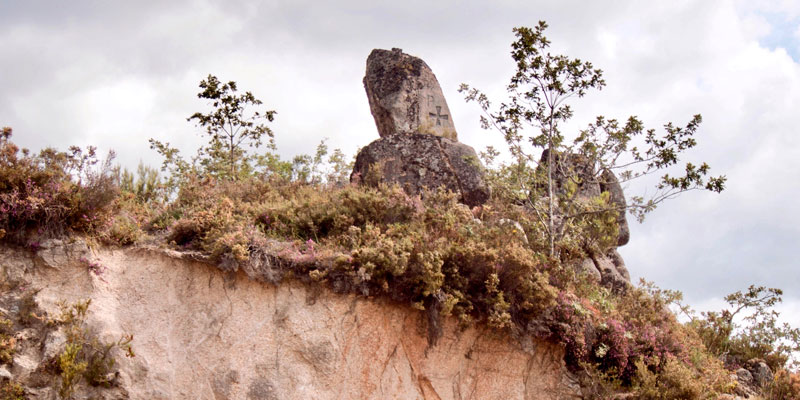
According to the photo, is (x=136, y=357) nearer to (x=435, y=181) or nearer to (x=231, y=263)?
Result: (x=231, y=263)

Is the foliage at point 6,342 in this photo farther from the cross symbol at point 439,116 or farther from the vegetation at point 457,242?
the cross symbol at point 439,116

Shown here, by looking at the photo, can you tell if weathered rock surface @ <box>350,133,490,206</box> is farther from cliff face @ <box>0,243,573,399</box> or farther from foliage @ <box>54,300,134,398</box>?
foliage @ <box>54,300,134,398</box>

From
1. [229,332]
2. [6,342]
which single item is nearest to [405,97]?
[229,332]

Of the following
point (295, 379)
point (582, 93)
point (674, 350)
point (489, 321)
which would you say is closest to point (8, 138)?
point (295, 379)

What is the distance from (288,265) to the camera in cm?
1148

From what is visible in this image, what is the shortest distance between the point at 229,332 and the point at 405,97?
1020cm

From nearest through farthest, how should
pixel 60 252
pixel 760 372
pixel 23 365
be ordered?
1. pixel 23 365
2. pixel 60 252
3. pixel 760 372

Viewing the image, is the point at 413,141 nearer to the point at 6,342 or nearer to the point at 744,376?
the point at 744,376

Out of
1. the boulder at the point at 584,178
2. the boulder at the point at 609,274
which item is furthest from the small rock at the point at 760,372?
the boulder at the point at 584,178

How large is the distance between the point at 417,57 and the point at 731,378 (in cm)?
1152

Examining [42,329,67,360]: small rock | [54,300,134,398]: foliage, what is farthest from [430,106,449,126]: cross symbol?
[42,329,67,360]: small rock

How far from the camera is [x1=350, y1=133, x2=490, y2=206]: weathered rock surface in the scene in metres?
16.8

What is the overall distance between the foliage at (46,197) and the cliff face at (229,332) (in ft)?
1.31

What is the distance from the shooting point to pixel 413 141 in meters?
17.5
